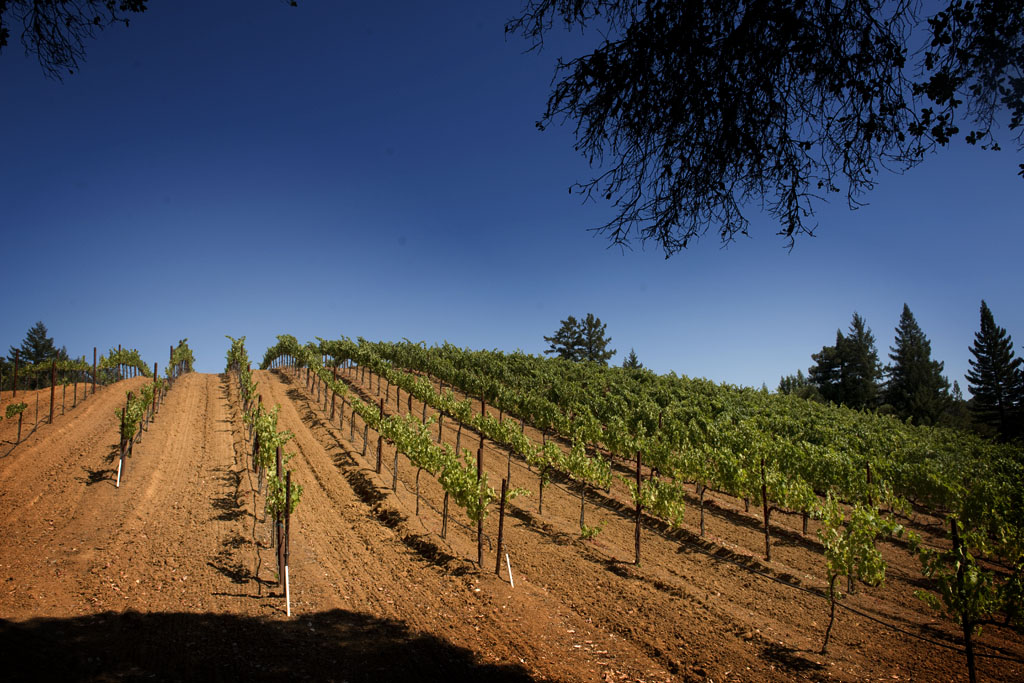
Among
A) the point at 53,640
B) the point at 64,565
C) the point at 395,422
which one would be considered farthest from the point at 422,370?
the point at 53,640

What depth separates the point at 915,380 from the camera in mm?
52594

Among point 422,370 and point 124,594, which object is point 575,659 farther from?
point 422,370

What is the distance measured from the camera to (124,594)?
9211 millimetres

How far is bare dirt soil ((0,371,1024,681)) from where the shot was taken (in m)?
7.77

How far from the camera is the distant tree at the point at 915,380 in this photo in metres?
48.7

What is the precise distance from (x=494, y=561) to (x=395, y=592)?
2916mm

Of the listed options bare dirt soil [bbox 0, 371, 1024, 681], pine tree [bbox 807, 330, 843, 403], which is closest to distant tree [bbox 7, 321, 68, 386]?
bare dirt soil [bbox 0, 371, 1024, 681]

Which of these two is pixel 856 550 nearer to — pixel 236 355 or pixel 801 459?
pixel 801 459

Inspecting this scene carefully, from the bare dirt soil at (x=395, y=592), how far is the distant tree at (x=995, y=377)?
139 feet

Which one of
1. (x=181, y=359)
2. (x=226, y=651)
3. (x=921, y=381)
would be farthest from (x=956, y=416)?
(x=181, y=359)

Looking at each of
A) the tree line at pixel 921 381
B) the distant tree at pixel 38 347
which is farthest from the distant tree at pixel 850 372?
the distant tree at pixel 38 347

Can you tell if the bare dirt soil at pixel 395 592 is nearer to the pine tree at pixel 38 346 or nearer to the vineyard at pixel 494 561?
the vineyard at pixel 494 561

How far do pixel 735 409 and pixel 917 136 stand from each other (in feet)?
93.2

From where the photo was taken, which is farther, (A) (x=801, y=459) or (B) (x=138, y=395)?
(B) (x=138, y=395)
